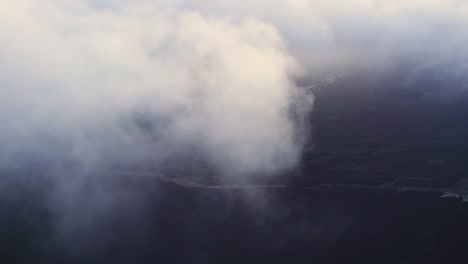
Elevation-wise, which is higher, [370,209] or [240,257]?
[370,209]

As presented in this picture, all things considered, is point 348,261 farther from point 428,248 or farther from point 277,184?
point 277,184

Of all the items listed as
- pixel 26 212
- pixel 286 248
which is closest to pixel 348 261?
pixel 286 248

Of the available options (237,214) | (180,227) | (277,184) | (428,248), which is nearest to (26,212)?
(180,227)

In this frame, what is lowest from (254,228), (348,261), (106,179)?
(348,261)

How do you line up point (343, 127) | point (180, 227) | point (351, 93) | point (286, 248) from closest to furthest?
point (286, 248) < point (180, 227) < point (343, 127) < point (351, 93)

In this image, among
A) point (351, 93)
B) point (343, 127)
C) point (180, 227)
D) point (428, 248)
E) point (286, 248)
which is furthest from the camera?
point (351, 93)

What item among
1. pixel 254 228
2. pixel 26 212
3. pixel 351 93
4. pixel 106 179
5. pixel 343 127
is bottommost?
pixel 254 228

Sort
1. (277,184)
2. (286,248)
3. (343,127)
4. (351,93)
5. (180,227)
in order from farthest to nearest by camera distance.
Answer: (351,93) → (343,127) → (277,184) → (180,227) → (286,248)

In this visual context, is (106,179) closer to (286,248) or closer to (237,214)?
(237,214)

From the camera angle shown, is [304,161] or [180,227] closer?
[180,227]
